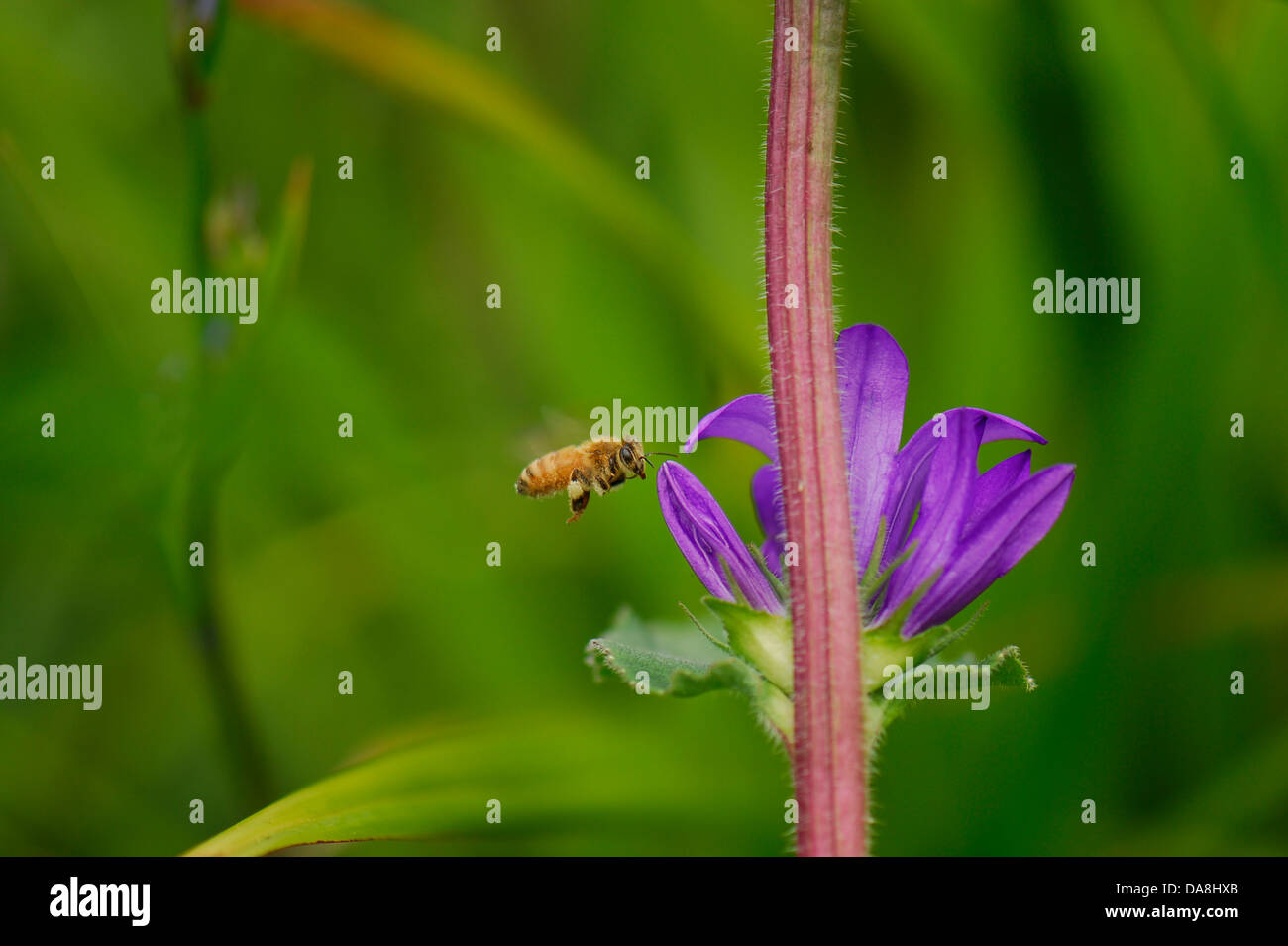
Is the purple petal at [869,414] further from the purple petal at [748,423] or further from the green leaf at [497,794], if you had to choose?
the green leaf at [497,794]

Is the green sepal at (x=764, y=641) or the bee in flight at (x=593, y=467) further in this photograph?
the bee in flight at (x=593, y=467)

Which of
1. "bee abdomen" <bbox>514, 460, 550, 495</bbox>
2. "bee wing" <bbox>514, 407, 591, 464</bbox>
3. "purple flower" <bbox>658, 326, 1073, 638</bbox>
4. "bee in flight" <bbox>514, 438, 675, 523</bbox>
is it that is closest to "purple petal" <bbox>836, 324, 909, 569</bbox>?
"purple flower" <bbox>658, 326, 1073, 638</bbox>

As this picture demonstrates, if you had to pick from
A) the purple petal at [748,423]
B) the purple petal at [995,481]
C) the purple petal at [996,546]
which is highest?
the purple petal at [748,423]

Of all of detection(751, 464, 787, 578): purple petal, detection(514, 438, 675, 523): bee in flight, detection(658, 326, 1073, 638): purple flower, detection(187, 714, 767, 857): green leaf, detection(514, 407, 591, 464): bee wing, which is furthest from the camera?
detection(514, 407, 591, 464): bee wing

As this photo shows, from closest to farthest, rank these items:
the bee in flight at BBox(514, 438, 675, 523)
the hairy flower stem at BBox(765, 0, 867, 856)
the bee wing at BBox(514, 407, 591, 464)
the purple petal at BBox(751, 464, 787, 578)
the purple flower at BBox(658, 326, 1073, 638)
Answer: the hairy flower stem at BBox(765, 0, 867, 856) → the purple flower at BBox(658, 326, 1073, 638) → the purple petal at BBox(751, 464, 787, 578) → the bee in flight at BBox(514, 438, 675, 523) → the bee wing at BBox(514, 407, 591, 464)

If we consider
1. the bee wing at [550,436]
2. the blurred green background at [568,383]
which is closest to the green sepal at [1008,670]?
the blurred green background at [568,383]

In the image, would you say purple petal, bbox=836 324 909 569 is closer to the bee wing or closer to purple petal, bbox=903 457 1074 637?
purple petal, bbox=903 457 1074 637

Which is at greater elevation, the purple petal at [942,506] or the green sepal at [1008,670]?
the purple petal at [942,506]

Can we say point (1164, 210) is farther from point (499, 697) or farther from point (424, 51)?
point (499, 697)
